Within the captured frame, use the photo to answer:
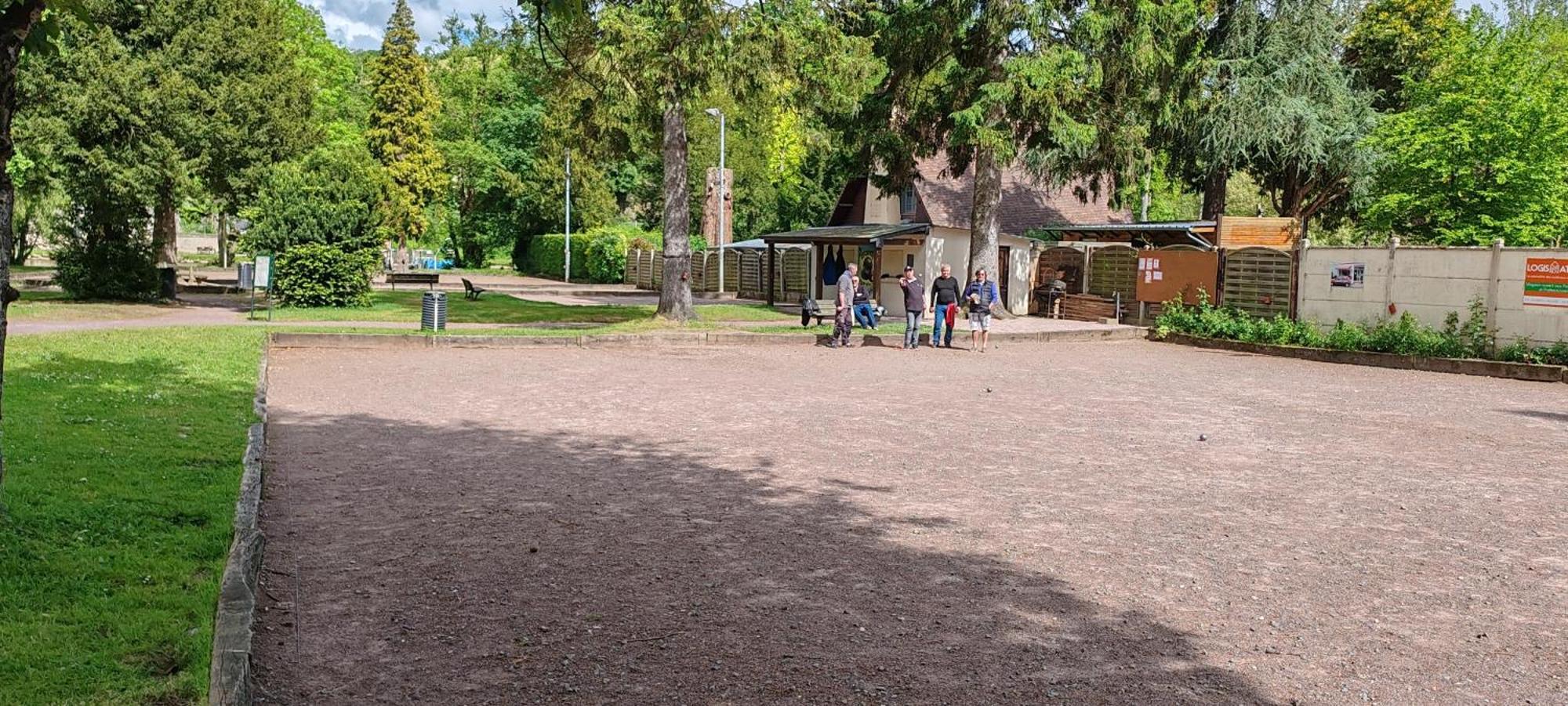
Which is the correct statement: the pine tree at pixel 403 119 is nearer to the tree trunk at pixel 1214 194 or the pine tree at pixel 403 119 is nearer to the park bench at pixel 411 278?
the park bench at pixel 411 278

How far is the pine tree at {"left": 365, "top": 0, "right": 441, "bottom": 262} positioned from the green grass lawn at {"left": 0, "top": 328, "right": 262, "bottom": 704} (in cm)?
6147

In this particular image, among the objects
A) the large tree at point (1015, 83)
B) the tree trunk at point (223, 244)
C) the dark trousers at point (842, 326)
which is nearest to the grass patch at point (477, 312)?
the dark trousers at point (842, 326)

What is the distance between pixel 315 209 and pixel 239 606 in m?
26.9

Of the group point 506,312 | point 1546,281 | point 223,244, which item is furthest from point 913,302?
point 223,244

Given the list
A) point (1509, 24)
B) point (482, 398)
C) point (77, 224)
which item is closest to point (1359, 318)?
point (482, 398)

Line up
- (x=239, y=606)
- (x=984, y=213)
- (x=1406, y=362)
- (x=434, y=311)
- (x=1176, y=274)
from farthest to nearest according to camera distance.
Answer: (x=984, y=213) → (x=1176, y=274) → (x=434, y=311) → (x=1406, y=362) → (x=239, y=606)

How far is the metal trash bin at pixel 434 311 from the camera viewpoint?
77.9 feet

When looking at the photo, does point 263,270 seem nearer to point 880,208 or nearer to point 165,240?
point 165,240

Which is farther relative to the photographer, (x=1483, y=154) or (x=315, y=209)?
(x=1483, y=154)

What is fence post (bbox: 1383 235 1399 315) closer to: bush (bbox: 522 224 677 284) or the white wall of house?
the white wall of house

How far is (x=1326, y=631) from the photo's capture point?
5.57 m

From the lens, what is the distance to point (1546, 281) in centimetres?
2016

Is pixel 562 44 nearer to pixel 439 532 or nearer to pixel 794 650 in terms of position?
pixel 439 532

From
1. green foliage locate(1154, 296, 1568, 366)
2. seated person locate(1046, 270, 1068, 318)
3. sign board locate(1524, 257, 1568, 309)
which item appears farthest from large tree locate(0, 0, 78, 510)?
seated person locate(1046, 270, 1068, 318)
